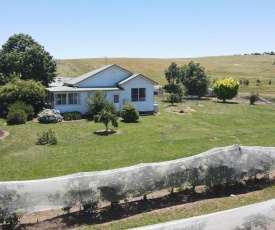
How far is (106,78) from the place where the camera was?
111ft

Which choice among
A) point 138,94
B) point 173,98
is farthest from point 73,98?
point 173,98

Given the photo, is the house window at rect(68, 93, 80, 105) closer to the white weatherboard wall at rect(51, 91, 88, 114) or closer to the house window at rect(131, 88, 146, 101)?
the white weatherboard wall at rect(51, 91, 88, 114)

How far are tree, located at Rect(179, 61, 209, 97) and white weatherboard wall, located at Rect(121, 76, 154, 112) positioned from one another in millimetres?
14108

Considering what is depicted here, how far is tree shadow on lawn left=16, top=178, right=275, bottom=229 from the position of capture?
32.8 feet

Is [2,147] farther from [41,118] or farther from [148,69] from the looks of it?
[148,69]

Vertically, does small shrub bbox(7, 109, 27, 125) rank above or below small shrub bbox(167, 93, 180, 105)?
below

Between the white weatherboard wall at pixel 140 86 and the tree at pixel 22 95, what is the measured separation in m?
8.18

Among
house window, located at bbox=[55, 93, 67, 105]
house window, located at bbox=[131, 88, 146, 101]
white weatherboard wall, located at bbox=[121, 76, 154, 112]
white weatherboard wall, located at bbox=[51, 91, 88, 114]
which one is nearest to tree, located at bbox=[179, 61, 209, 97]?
white weatherboard wall, located at bbox=[121, 76, 154, 112]

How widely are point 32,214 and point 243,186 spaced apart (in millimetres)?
8113

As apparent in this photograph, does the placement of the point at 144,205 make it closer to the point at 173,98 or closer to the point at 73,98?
the point at 73,98

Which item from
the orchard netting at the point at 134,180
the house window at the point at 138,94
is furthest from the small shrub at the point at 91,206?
the house window at the point at 138,94

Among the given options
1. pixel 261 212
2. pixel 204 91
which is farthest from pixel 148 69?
pixel 261 212

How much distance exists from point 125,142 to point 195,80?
28.4 metres

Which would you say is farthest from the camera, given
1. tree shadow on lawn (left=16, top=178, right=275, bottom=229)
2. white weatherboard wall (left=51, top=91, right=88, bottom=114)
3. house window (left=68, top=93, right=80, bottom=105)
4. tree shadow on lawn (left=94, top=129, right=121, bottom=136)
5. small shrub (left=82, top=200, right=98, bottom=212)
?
house window (left=68, top=93, right=80, bottom=105)
